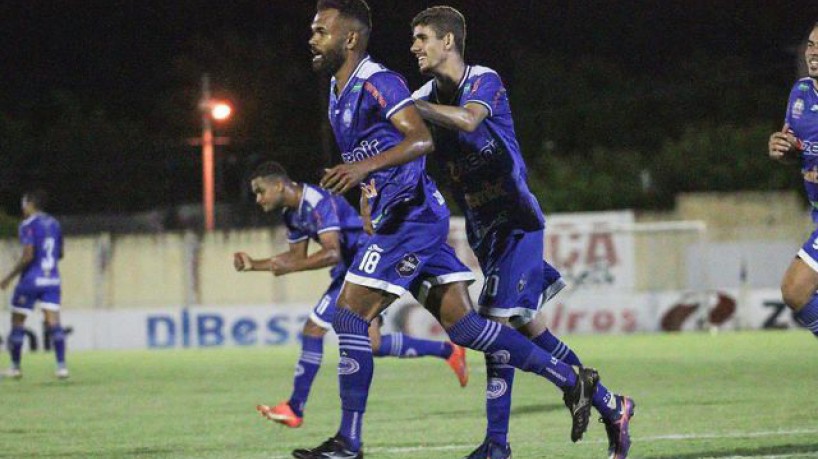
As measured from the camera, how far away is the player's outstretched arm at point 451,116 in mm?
7332

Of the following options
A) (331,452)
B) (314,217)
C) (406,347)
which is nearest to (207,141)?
(406,347)

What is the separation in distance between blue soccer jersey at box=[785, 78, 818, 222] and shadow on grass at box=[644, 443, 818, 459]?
55.8 inches

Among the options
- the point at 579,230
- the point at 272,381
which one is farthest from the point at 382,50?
the point at 272,381

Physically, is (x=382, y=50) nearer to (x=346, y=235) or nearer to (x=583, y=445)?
(x=346, y=235)

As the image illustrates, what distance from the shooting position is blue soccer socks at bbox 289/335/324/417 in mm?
10438

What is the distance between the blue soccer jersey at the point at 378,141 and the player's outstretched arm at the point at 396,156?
0.19 m

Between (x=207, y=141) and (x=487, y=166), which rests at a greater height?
(x=207, y=141)

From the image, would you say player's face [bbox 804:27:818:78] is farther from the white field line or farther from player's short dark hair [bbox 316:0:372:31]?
player's short dark hair [bbox 316:0:372:31]

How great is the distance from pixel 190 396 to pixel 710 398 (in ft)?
17.3

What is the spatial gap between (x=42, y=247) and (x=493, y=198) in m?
11.7

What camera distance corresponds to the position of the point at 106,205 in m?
45.6

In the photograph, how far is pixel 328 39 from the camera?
7488 mm

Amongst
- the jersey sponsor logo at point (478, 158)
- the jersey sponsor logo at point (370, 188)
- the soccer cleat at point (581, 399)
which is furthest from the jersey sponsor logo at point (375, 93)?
the soccer cleat at point (581, 399)

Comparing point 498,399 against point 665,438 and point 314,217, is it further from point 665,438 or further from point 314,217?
point 314,217
